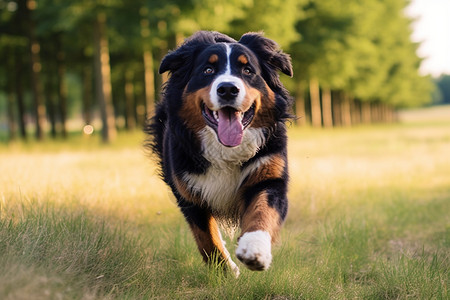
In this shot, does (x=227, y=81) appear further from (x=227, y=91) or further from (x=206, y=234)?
(x=206, y=234)

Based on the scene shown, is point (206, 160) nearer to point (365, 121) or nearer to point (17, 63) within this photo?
point (17, 63)

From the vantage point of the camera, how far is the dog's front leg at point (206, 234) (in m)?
4.30

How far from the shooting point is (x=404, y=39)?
47.2m

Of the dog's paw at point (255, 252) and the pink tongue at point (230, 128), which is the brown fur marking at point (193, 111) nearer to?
the pink tongue at point (230, 128)

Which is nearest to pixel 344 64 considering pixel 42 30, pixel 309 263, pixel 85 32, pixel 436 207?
pixel 85 32

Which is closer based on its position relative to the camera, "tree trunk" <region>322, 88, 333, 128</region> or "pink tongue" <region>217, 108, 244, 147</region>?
"pink tongue" <region>217, 108, 244, 147</region>

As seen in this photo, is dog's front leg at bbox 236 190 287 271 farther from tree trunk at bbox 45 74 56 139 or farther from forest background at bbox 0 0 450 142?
tree trunk at bbox 45 74 56 139

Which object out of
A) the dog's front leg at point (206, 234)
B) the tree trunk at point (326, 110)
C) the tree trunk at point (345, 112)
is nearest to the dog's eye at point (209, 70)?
the dog's front leg at point (206, 234)

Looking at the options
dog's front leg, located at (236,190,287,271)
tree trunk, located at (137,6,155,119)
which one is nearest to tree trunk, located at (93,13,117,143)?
tree trunk, located at (137,6,155,119)

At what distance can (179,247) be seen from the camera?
482cm

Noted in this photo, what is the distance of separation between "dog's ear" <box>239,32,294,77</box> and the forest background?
7098 millimetres

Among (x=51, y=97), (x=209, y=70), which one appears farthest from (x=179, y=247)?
(x=51, y=97)

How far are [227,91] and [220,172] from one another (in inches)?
30.2

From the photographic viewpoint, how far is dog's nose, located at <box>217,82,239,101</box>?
12.2ft
